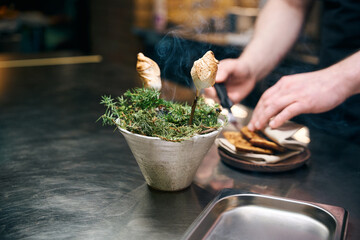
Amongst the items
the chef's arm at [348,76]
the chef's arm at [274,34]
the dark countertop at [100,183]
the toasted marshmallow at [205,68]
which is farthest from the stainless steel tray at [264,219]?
the chef's arm at [274,34]

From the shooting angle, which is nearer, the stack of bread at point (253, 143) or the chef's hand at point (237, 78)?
the stack of bread at point (253, 143)

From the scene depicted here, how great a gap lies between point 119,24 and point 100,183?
4.88 metres

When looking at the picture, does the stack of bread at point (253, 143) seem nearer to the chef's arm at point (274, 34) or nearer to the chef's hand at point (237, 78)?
the chef's hand at point (237, 78)

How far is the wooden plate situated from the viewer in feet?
3.25

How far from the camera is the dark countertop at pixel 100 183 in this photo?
737 mm

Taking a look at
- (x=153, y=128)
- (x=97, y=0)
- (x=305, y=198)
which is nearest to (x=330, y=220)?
(x=305, y=198)

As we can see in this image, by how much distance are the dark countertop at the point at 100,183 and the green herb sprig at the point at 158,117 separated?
167 millimetres

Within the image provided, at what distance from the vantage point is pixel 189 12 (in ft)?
16.1

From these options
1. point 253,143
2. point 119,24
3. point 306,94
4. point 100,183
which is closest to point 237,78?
point 306,94

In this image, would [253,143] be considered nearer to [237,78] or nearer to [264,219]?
[264,219]

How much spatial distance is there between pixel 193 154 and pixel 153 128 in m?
0.11

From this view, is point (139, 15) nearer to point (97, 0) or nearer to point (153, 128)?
point (97, 0)

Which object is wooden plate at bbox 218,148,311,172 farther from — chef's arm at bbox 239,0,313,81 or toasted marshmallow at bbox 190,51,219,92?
chef's arm at bbox 239,0,313,81

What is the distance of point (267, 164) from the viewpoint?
0.99 meters
